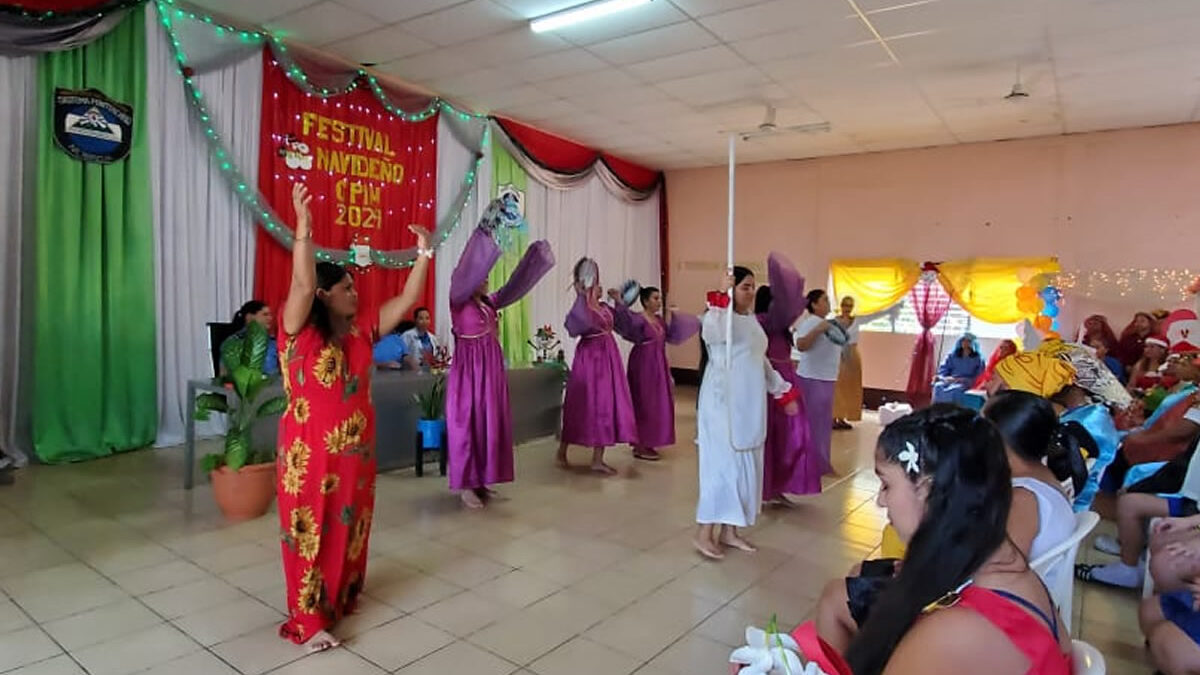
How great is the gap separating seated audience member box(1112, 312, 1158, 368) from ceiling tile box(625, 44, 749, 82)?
4.24m

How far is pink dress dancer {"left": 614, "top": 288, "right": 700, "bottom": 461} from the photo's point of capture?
17.7ft

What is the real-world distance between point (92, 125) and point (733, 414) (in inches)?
167

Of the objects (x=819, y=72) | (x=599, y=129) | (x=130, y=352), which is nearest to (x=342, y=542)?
(x=130, y=352)

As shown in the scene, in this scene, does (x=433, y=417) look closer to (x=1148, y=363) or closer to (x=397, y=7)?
(x=397, y=7)

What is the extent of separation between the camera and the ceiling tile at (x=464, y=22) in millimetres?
4453

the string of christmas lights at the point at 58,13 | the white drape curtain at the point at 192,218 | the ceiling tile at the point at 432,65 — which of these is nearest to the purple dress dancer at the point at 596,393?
the ceiling tile at the point at 432,65

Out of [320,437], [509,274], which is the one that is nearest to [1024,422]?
[320,437]

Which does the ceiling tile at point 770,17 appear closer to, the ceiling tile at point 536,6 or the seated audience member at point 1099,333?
the ceiling tile at point 536,6

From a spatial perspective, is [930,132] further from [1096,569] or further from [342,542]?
[342,542]

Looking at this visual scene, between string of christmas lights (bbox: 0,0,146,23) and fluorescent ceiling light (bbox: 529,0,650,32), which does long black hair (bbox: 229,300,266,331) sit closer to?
string of christmas lights (bbox: 0,0,146,23)

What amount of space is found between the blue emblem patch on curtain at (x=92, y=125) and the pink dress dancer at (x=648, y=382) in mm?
3457

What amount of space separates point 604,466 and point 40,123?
4048mm

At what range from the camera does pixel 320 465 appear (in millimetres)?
2281

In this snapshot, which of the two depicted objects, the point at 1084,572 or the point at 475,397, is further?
the point at 475,397
